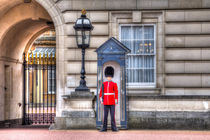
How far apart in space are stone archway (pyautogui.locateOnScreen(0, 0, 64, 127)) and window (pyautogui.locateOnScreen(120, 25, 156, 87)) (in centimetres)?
398

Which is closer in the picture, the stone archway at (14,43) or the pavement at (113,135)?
the pavement at (113,135)

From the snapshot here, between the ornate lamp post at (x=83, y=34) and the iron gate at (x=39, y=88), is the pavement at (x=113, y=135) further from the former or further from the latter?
the iron gate at (x=39, y=88)

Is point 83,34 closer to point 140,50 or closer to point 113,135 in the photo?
point 140,50

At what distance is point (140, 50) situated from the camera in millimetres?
14148

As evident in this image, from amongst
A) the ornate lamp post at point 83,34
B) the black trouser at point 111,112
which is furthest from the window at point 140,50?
the black trouser at point 111,112

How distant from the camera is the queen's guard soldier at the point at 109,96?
37.9 feet

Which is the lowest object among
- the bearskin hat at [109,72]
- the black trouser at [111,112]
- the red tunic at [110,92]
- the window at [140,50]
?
the black trouser at [111,112]

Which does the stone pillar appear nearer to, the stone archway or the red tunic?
the red tunic

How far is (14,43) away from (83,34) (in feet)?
22.0

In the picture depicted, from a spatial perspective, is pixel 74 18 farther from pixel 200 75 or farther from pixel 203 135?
pixel 203 135

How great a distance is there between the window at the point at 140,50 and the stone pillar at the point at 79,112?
2.31m

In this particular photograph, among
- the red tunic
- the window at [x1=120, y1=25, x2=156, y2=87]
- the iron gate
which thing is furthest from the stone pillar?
the iron gate

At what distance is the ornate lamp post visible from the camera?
40.6ft

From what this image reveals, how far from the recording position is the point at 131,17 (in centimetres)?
1401
